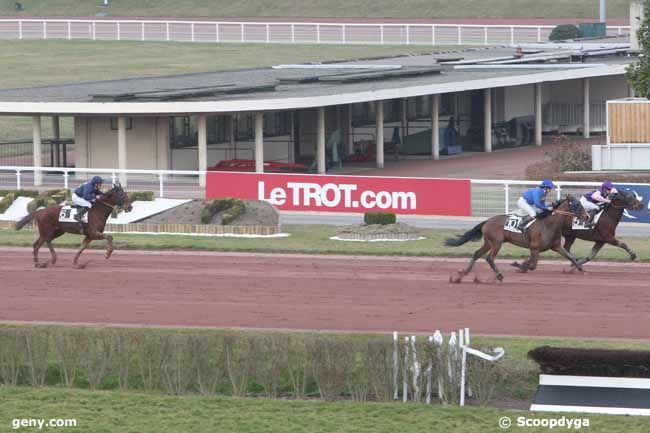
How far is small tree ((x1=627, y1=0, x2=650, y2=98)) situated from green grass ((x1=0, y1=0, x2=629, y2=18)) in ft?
138

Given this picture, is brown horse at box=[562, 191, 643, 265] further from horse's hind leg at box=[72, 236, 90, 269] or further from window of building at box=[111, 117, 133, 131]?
window of building at box=[111, 117, 133, 131]

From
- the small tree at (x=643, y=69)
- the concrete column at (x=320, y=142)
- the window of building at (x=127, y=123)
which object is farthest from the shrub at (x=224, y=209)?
the small tree at (x=643, y=69)

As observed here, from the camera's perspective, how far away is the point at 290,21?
7731 centimetres

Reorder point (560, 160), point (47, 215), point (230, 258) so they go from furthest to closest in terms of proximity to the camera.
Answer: point (560, 160) → point (230, 258) → point (47, 215)

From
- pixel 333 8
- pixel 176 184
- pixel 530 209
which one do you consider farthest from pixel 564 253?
pixel 333 8

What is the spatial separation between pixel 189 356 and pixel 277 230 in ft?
40.1

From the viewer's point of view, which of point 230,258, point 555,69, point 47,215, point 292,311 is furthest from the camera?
point 555,69

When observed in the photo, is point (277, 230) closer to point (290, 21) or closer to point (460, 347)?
point (460, 347)

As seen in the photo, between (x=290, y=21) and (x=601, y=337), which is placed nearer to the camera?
(x=601, y=337)

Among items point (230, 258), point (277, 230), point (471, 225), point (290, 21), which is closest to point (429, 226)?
point (471, 225)

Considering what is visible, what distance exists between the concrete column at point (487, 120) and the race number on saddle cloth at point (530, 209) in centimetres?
2374

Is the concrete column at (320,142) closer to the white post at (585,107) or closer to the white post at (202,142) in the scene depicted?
the white post at (202,142)

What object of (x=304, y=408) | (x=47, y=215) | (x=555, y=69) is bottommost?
(x=304, y=408)

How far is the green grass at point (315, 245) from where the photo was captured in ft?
82.6
